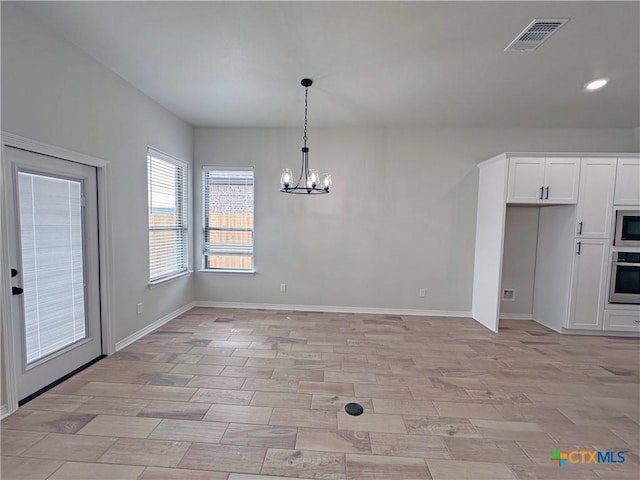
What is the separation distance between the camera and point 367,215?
466 centimetres

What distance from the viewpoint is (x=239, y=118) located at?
14.0 ft

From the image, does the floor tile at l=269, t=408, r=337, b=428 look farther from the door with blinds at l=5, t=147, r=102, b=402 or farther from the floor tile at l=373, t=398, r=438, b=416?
the door with blinds at l=5, t=147, r=102, b=402

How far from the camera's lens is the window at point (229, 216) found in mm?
4789

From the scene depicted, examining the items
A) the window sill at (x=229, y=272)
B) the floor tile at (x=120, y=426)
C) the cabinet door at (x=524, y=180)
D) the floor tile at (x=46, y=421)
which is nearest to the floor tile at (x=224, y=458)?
the floor tile at (x=120, y=426)

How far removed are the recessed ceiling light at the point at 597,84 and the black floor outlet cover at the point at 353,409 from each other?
13.8 ft

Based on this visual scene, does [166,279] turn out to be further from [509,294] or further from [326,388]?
[509,294]

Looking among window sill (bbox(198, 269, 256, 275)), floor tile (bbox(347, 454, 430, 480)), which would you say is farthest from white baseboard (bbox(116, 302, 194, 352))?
floor tile (bbox(347, 454, 430, 480))

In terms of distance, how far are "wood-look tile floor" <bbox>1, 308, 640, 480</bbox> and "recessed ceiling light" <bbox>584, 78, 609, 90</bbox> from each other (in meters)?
3.12

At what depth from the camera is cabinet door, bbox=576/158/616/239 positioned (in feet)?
12.2

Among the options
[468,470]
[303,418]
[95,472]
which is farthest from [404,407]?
[95,472]

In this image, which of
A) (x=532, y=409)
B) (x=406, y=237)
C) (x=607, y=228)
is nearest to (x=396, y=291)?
(x=406, y=237)

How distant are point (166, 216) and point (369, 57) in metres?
→ 3.44

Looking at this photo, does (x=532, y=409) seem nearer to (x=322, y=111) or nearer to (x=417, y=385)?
(x=417, y=385)

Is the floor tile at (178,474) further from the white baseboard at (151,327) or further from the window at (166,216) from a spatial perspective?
the window at (166,216)
